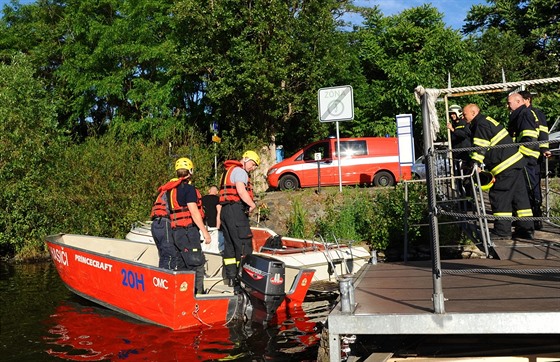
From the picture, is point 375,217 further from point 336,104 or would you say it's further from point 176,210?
Result: point 176,210

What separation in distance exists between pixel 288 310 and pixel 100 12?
21675 millimetres

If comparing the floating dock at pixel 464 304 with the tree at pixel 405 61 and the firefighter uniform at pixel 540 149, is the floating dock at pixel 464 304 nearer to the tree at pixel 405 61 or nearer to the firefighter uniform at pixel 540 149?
the firefighter uniform at pixel 540 149

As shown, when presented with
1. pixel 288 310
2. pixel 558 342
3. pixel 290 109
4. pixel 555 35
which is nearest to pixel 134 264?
pixel 288 310

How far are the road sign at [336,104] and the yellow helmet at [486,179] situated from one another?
7588 millimetres

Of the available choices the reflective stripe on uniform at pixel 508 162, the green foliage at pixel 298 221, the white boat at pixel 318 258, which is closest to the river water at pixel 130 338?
the white boat at pixel 318 258

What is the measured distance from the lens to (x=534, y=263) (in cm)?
642

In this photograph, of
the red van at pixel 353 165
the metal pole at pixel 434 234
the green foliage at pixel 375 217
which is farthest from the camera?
the red van at pixel 353 165

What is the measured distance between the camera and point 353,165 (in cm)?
1802

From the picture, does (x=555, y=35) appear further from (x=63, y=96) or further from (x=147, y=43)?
(x=63, y=96)

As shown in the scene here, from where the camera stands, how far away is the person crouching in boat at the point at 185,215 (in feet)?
27.1

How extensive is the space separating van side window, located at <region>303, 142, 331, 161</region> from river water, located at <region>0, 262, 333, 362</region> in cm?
869

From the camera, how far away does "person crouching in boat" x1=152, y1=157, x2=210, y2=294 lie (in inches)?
325

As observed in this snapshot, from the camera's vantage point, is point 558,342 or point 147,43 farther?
point 147,43

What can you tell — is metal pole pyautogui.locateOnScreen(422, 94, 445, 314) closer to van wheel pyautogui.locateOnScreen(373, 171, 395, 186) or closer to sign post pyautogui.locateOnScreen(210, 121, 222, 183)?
van wheel pyautogui.locateOnScreen(373, 171, 395, 186)
